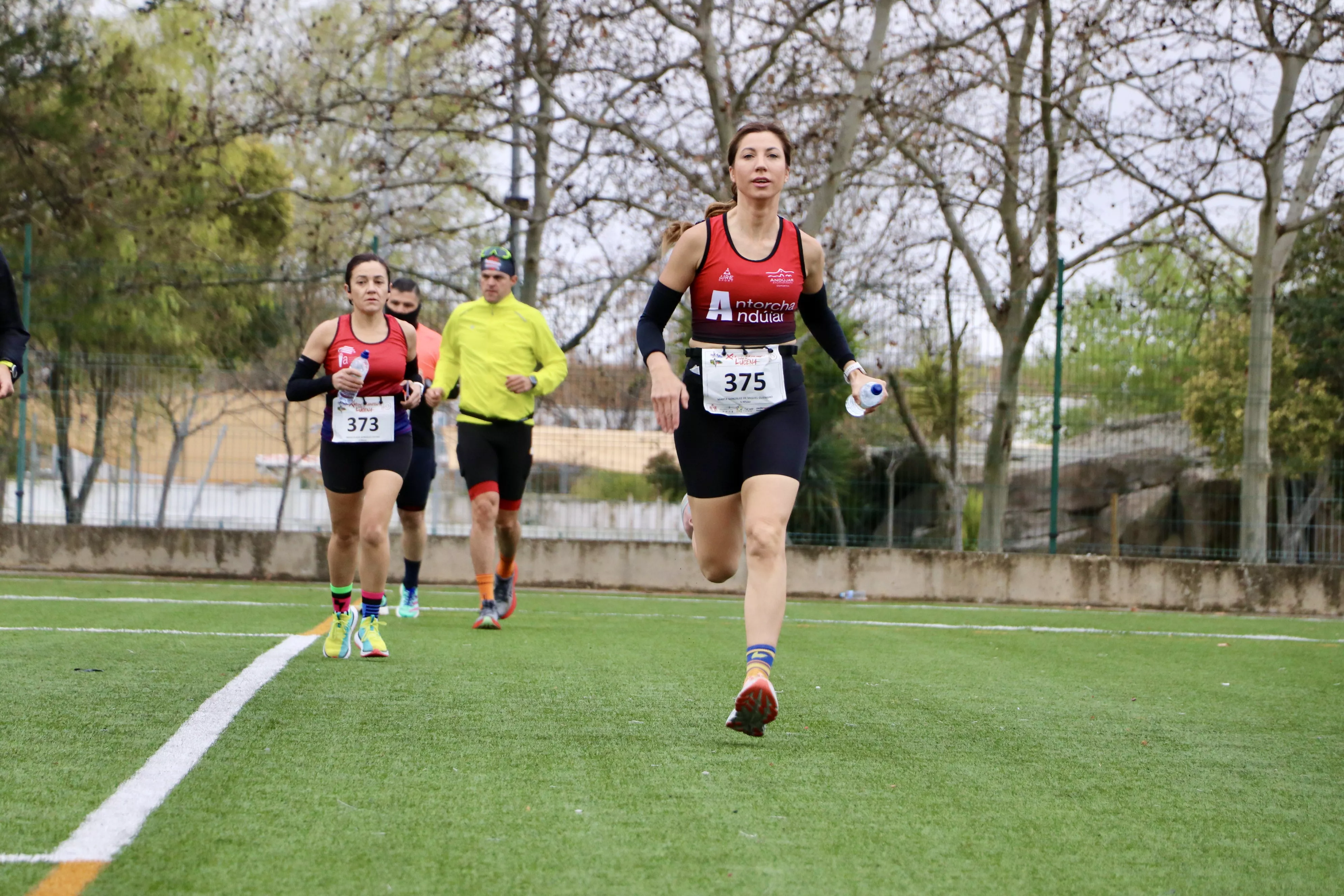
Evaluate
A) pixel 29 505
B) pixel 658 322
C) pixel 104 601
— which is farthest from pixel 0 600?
pixel 658 322

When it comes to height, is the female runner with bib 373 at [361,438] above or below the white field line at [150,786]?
above

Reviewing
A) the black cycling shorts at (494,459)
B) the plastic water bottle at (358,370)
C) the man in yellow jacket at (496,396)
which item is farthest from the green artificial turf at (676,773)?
the black cycling shorts at (494,459)

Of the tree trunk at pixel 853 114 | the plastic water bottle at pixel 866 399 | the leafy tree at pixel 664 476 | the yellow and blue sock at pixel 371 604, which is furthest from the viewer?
the tree trunk at pixel 853 114

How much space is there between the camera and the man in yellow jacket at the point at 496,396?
876cm

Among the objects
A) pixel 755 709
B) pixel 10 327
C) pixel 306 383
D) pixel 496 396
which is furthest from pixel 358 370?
pixel 755 709

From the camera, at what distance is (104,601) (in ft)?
30.3

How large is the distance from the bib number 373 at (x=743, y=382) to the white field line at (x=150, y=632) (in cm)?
330

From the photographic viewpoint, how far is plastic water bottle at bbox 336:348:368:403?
6.25 m

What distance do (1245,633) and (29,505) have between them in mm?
11005

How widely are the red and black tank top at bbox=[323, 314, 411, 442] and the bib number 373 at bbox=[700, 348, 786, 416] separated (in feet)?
7.42

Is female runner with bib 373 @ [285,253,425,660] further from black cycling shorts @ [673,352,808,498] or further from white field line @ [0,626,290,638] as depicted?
black cycling shorts @ [673,352,808,498]

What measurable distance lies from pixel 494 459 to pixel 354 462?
227 cm

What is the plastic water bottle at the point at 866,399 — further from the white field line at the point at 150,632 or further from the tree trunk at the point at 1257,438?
the tree trunk at the point at 1257,438

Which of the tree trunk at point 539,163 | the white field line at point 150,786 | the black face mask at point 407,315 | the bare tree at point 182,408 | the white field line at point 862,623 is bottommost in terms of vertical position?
the white field line at point 150,786
